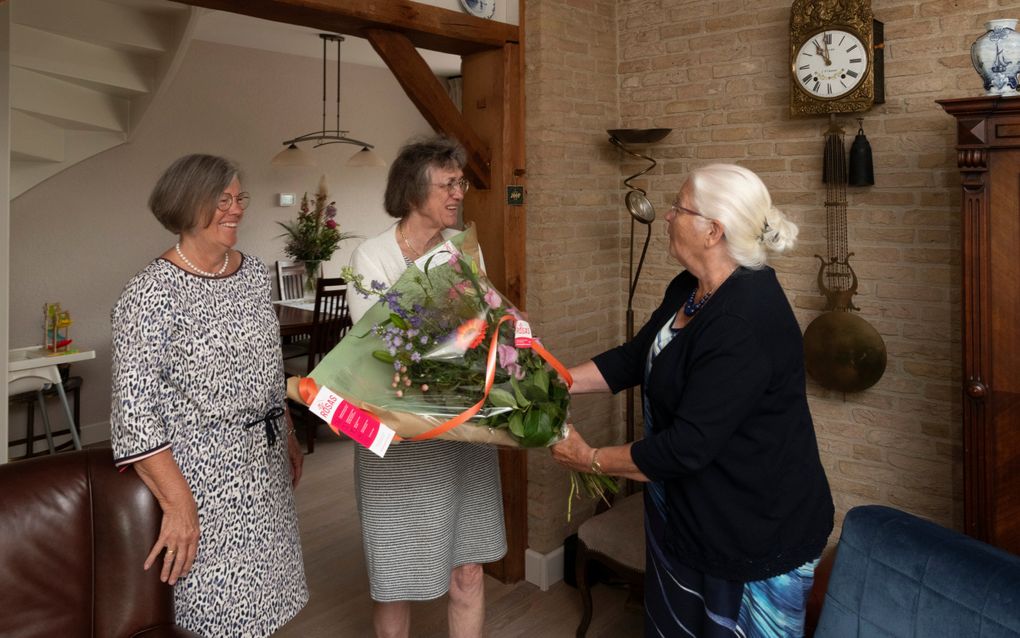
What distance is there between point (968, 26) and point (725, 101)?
91cm

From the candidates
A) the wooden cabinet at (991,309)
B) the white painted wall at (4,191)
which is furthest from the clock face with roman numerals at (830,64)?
the white painted wall at (4,191)

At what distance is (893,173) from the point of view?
2.91 m

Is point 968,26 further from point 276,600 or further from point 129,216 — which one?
point 129,216

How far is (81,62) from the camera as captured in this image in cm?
475

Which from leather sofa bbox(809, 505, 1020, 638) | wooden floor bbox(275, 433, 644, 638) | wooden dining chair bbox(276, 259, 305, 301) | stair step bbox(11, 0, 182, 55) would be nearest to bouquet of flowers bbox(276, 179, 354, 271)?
wooden dining chair bbox(276, 259, 305, 301)

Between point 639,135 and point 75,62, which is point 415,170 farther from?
point 75,62

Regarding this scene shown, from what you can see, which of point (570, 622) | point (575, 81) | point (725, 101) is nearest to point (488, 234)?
point (575, 81)

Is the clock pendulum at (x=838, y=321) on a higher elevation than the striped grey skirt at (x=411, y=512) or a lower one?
higher

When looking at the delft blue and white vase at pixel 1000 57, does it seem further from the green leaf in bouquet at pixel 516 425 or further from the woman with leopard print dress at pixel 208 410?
the woman with leopard print dress at pixel 208 410

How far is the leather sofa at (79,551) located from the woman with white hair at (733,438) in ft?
3.54

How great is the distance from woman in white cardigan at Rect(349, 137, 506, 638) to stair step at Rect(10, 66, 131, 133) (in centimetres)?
314

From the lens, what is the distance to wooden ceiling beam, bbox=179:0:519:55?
2592 mm

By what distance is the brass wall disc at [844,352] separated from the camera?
9.61 ft

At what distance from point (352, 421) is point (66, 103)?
14.2ft
